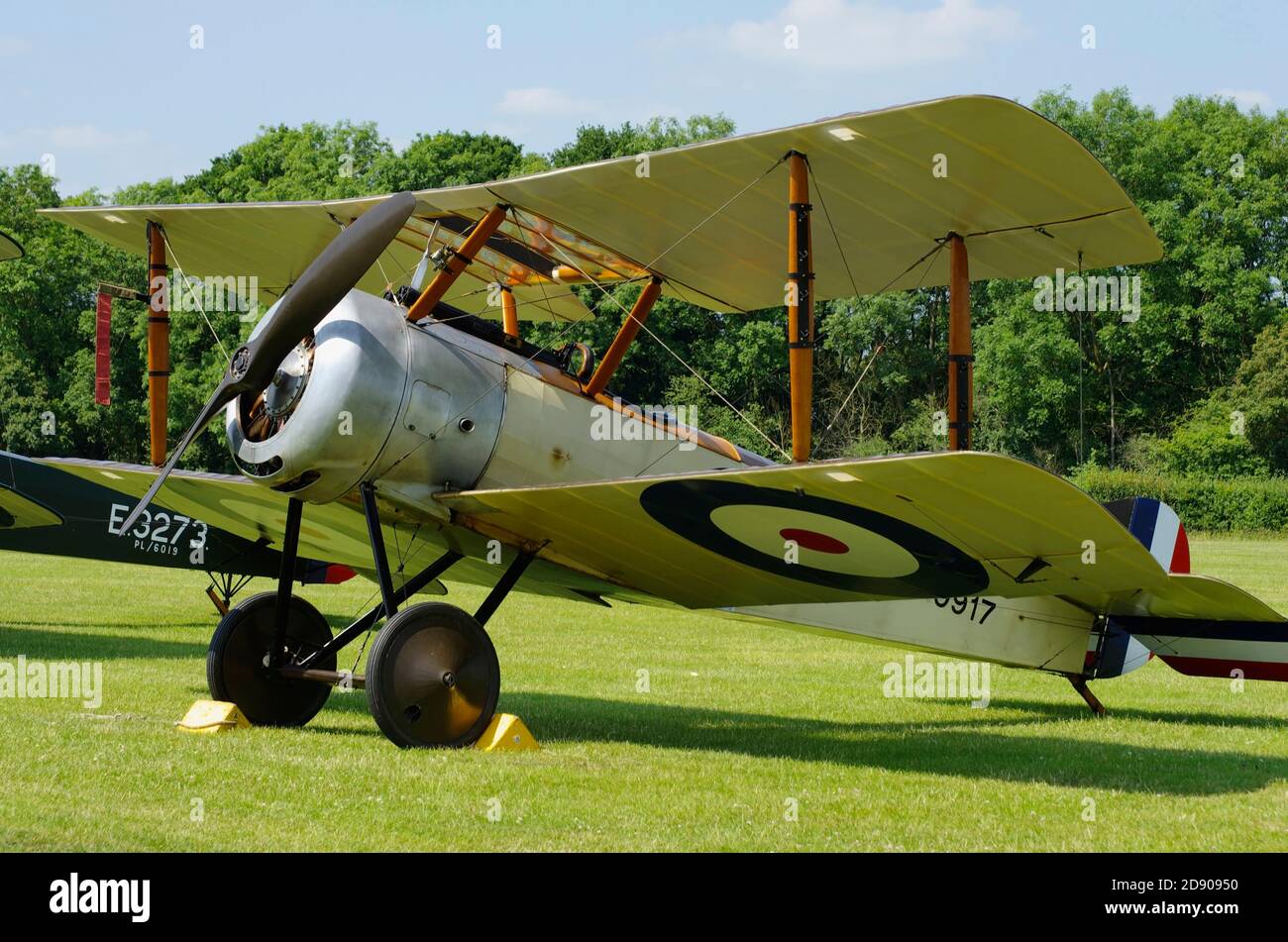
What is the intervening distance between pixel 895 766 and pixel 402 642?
3.12 m

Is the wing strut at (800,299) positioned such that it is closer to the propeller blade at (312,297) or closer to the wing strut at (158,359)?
the propeller blade at (312,297)

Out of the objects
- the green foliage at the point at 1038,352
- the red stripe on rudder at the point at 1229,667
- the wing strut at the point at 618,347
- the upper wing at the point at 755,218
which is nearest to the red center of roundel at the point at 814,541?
the wing strut at the point at 618,347

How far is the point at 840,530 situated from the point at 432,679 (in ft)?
8.47

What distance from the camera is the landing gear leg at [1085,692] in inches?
428

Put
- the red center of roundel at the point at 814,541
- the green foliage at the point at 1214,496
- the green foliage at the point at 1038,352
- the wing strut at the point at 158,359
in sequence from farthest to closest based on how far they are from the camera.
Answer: the green foliage at the point at 1038,352 → the green foliage at the point at 1214,496 → the wing strut at the point at 158,359 → the red center of roundel at the point at 814,541

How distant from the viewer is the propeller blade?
7527mm

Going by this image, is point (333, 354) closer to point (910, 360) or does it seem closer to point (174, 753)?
point (174, 753)

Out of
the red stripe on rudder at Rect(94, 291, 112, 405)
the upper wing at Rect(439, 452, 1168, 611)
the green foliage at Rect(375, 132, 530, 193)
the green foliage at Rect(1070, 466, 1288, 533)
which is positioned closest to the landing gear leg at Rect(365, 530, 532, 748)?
the upper wing at Rect(439, 452, 1168, 611)

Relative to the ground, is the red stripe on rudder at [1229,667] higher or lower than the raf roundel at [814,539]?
lower

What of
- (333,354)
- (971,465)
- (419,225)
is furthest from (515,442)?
(971,465)

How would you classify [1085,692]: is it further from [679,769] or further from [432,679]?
[432,679]

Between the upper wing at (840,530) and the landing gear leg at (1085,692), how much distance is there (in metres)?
3.12

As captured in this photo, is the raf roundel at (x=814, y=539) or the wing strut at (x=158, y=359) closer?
the raf roundel at (x=814, y=539)

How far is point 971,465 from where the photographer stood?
5.80 metres
